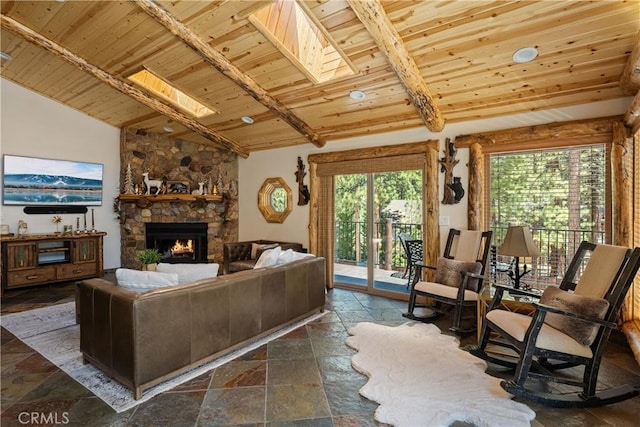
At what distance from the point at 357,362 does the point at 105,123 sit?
628cm

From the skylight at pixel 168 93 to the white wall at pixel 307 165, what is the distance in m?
1.55

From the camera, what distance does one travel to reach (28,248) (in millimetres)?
4906

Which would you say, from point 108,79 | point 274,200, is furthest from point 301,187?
point 108,79

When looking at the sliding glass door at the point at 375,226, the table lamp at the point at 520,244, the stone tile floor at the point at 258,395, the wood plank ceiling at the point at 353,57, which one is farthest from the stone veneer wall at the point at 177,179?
the table lamp at the point at 520,244

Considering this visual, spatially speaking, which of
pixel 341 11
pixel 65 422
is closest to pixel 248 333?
pixel 65 422

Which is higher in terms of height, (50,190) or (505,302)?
(50,190)

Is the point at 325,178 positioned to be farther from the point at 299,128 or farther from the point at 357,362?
the point at 357,362

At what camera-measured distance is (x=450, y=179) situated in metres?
4.34

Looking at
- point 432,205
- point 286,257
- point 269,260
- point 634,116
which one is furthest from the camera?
point 432,205

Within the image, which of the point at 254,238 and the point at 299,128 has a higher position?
the point at 299,128

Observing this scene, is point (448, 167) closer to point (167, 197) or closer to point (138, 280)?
point (138, 280)

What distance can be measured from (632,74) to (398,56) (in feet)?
6.71

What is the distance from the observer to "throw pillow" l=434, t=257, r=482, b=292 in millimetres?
3665

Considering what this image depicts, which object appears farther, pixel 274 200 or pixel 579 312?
pixel 274 200
